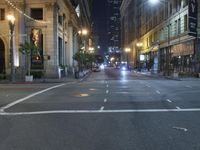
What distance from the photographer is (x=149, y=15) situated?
364 ft

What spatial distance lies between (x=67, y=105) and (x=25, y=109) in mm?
2103

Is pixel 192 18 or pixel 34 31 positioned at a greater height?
pixel 192 18

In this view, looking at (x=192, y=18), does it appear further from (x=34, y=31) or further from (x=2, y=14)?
(x=2, y=14)

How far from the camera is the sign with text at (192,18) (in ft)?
200

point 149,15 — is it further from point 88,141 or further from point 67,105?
point 88,141

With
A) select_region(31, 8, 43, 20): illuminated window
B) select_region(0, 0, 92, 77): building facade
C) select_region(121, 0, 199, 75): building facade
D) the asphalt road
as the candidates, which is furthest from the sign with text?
the asphalt road

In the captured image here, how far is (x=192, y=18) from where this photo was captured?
2420 inches

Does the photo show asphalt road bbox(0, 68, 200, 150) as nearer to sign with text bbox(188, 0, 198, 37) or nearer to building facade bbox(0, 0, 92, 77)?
building facade bbox(0, 0, 92, 77)

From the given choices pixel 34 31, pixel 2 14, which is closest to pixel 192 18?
pixel 34 31

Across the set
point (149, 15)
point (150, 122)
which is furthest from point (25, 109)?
point (149, 15)

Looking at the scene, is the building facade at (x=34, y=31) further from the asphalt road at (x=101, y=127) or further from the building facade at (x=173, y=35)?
the asphalt road at (x=101, y=127)

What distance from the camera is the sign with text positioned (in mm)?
60812

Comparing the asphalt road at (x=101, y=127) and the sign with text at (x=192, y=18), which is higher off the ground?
the sign with text at (x=192, y=18)

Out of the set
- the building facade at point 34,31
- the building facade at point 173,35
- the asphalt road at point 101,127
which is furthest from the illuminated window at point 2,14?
the asphalt road at point 101,127
